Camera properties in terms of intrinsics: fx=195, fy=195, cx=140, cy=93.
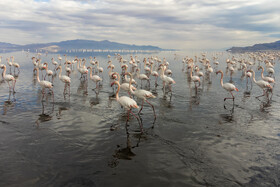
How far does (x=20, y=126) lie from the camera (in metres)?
10.8

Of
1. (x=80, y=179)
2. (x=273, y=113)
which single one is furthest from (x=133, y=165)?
(x=273, y=113)

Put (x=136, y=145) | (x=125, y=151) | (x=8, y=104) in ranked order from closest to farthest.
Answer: (x=125, y=151) < (x=136, y=145) < (x=8, y=104)

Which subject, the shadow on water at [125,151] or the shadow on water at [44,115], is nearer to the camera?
the shadow on water at [125,151]

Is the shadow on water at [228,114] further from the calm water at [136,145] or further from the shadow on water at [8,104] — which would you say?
the shadow on water at [8,104]

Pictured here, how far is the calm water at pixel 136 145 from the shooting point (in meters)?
6.93

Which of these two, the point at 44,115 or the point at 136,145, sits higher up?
the point at 44,115

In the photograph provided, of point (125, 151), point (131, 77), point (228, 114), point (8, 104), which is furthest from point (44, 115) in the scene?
point (228, 114)

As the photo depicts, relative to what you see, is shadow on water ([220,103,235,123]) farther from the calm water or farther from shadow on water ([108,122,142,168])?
shadow on water ([108,122,142,168])

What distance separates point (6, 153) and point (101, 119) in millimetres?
5264

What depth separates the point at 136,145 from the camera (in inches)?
360

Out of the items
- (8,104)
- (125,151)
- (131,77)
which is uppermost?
(131,77)

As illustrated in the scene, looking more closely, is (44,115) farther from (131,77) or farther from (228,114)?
(228,114)

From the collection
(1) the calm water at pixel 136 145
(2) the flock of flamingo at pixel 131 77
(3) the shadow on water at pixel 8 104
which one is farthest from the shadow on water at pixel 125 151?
(3) the shadow on water at pixel 8 104

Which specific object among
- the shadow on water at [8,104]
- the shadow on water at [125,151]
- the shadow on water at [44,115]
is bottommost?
the shadow on water at [125,151]
